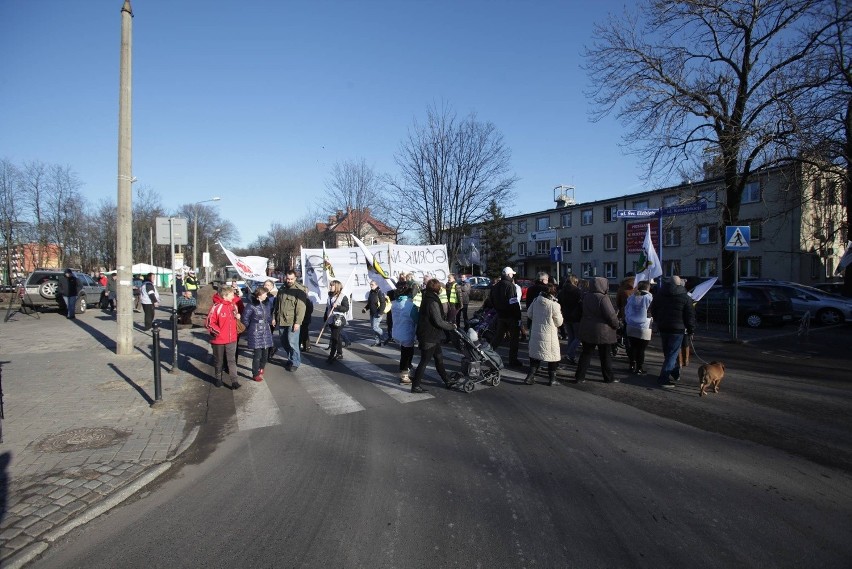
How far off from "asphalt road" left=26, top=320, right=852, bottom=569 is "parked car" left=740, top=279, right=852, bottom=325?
516 inches

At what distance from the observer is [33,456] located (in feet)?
16.2

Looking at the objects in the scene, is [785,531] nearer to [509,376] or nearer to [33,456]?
[509,376]

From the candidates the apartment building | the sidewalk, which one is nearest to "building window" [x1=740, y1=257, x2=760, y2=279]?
the apartment building

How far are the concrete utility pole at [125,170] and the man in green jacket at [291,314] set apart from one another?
135 inches

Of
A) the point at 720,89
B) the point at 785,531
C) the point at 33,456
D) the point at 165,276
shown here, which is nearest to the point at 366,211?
the point at 720,89

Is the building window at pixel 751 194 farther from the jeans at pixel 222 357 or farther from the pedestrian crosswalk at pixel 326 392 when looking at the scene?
the jeans at pixel 222 357

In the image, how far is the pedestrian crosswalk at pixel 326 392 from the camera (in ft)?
21.9

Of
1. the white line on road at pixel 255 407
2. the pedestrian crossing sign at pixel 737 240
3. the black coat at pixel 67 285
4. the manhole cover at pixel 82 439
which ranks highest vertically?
the pedestrian crossing sign at pixel 737 240

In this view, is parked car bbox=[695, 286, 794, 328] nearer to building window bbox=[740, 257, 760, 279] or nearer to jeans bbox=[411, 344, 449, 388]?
jeans bbox=[411, 344, 449, 388]

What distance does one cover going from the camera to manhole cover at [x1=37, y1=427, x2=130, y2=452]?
17.1 ft

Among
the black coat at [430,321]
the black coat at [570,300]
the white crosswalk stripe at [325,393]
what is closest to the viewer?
the white crosswalk stripe at [325,393]

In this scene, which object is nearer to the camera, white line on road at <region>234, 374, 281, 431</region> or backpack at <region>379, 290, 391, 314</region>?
white line on road at <region>234, 374, 281, 431</region>

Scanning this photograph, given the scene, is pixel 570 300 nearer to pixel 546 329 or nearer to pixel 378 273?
pixel 546 329

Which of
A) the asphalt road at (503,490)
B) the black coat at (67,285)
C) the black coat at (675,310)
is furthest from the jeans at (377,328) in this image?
the black coat at (67,285)
